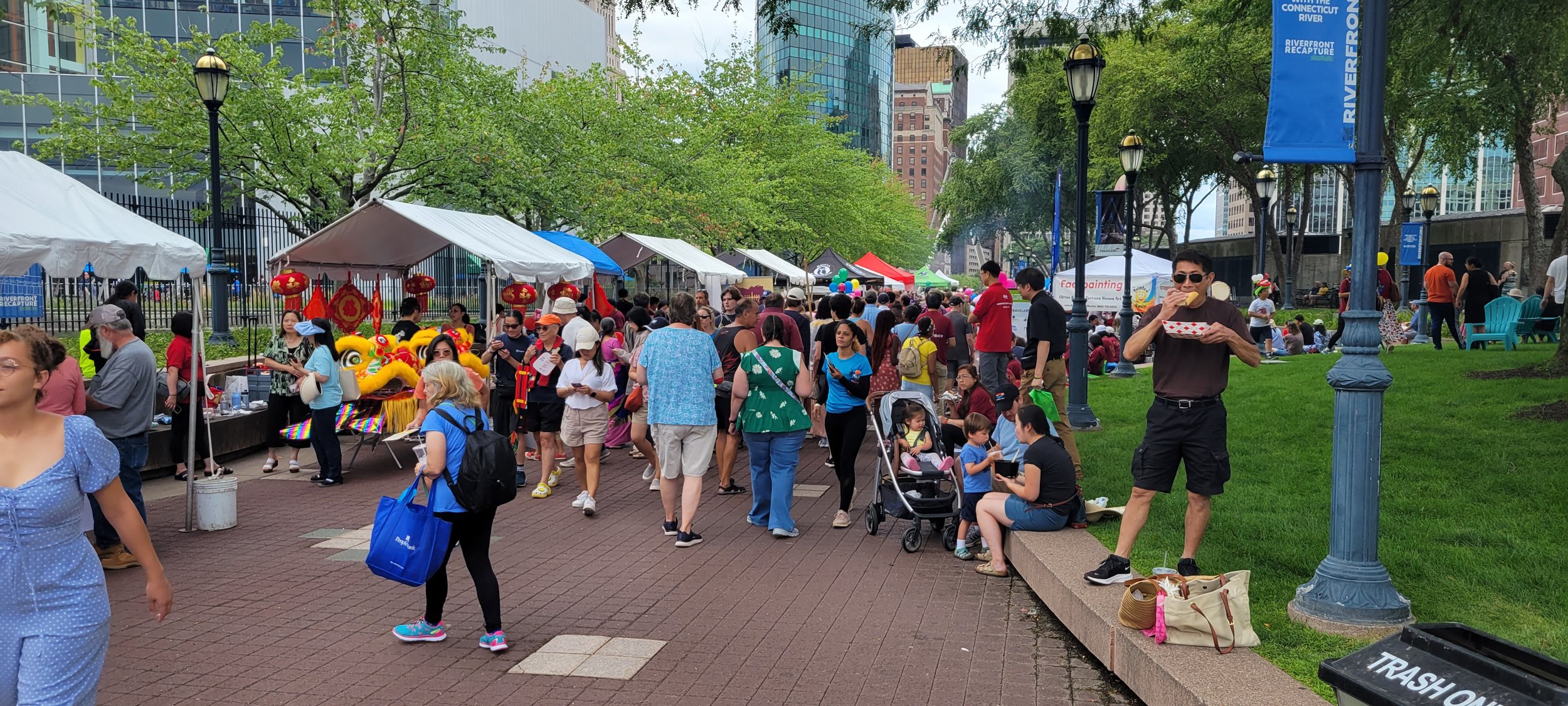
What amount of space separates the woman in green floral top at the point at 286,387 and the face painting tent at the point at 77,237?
5.37ft

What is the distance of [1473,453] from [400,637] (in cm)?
870

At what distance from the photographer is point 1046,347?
9172 mm

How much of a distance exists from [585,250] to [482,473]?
1290 cm

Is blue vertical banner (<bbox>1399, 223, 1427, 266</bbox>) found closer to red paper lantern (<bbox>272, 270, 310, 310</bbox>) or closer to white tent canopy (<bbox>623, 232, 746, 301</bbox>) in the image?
white tent canopy (<bbox>623, 232, 746, 301</bbox>)

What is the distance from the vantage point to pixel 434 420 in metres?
5.21

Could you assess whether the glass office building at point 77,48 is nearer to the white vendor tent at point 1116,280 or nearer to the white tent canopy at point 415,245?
the white tent canopy at point 415,245

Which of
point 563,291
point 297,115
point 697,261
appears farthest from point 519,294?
point 297,115

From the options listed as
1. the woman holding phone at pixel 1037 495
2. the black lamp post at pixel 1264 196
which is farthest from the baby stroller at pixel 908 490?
the black lamp post at pixel 1264 196

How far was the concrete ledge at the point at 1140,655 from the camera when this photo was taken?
413 cm

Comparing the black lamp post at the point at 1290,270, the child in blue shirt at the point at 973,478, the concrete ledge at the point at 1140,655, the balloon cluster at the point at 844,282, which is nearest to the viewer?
the concrete ledge at the point at 1140,655

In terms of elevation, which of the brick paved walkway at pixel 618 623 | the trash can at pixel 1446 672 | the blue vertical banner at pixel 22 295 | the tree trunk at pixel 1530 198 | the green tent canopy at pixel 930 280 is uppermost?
the tree trunk at pixel 1530 198

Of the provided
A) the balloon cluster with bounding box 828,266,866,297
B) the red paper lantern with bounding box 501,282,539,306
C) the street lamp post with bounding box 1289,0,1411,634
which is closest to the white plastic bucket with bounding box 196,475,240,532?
the red paper lantern with bounding box 501,282,539,306

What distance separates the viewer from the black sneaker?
564cm

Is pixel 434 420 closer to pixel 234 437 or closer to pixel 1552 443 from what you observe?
pixel 234 437
